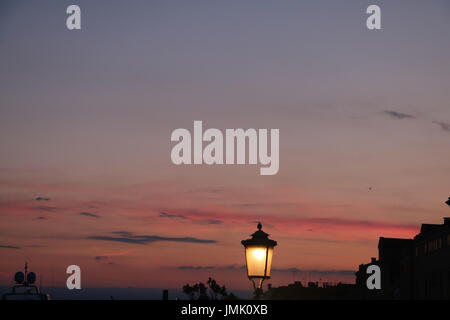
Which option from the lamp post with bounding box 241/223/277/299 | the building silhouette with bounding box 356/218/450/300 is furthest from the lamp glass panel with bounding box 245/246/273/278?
the building silhouette with bounding box 356/218/450/300

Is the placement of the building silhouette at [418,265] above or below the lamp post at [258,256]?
above

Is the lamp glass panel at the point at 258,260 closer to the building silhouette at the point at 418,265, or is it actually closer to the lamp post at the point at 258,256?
the lamp post at the point at 258,256

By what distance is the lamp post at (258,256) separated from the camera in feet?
61.9

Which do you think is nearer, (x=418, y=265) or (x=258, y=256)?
(x=258, y=256)

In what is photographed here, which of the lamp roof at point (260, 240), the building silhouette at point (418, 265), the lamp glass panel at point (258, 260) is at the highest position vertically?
the building silhouette at point (418, 265)

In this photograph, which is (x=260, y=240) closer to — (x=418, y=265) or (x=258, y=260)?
(x=258, y=260)

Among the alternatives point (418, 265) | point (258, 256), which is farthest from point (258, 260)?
Answer: point (418, 265)

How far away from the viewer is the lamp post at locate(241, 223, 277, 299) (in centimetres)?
1888

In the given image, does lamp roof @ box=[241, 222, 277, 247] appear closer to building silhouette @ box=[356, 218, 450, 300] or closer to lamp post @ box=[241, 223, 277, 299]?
lamp post @ box=[241, 223, 277, 299]

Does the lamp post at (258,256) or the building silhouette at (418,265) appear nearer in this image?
the lamp post at (258,256)

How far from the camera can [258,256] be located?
19.2 metres

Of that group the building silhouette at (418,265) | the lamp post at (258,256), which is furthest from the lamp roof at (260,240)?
the building silhouette at (418,265)
